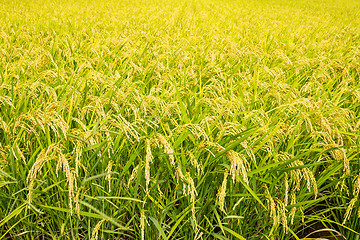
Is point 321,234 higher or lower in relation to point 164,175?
lower

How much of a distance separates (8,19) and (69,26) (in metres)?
1.24

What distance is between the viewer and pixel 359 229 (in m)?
1.70

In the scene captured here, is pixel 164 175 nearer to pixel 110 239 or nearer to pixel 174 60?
pixel 110 239

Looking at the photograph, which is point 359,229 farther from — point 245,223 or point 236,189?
point 236,189

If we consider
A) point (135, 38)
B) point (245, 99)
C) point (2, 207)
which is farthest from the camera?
point (135, 38)

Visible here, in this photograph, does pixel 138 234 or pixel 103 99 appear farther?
pixel 103 99

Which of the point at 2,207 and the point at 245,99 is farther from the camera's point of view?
the point at 245,99

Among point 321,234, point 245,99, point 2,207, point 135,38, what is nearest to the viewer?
point 2,207

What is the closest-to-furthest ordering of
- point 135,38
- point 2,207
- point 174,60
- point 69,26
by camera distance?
point 2,207 < point 174,60 < point 135,38 < point 69,26

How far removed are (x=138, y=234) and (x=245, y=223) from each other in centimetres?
62

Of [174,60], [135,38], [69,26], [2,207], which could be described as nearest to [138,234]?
[2,207]

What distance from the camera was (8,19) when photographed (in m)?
5.51

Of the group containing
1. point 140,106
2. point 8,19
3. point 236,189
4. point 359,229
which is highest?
point 140,106

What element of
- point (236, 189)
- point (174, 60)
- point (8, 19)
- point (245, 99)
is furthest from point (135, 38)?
point (236, 189)
